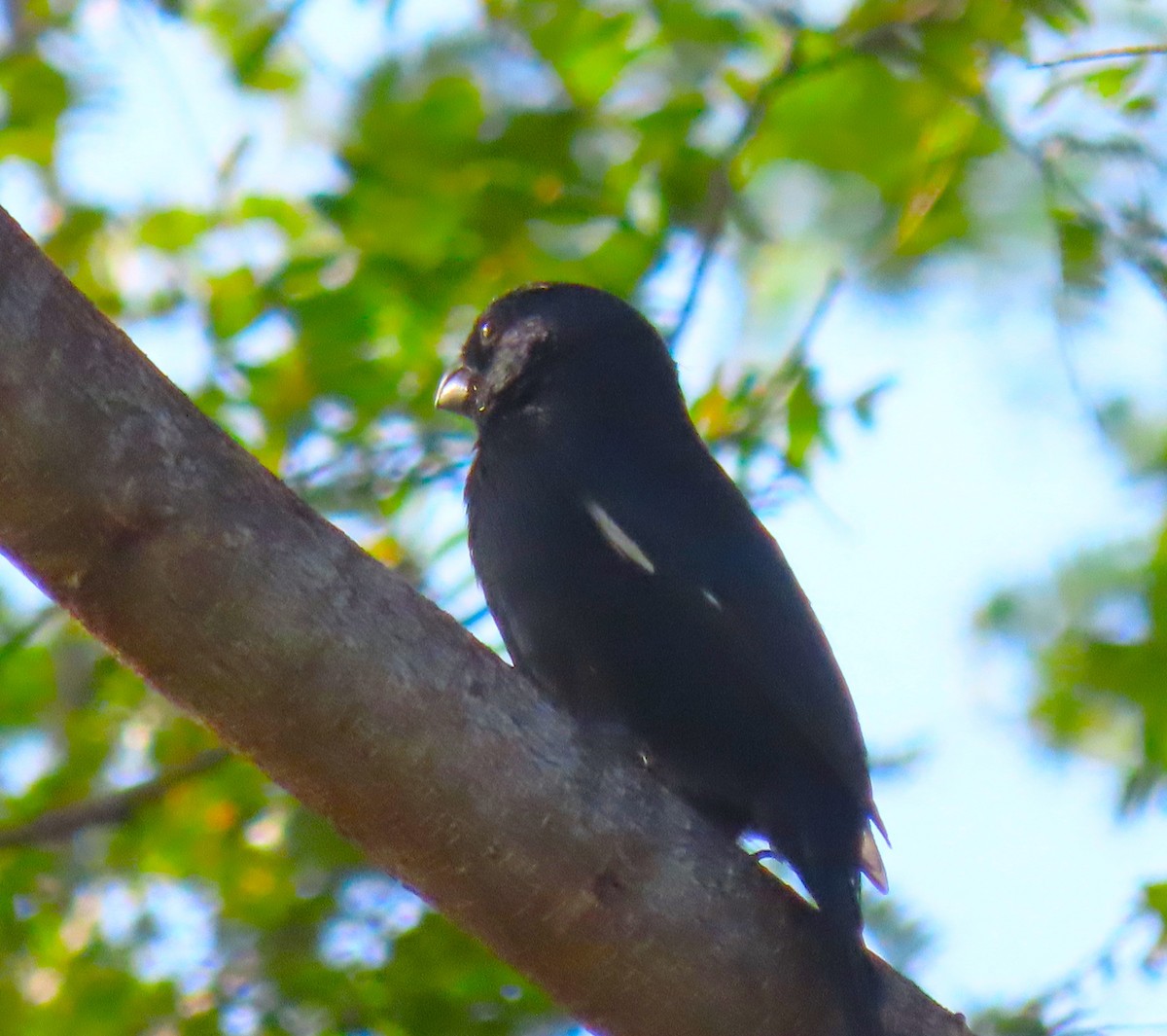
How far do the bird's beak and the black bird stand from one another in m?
0.33

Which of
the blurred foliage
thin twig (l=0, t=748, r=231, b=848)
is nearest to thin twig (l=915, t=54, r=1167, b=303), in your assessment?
the blurred foliage

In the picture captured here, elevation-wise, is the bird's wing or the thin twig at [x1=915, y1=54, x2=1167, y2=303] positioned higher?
the thin twig at [x1=915, y1=54, x2=1167, y2=303]

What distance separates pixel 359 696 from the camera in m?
2.30

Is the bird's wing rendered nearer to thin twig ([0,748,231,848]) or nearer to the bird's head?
the bird's head

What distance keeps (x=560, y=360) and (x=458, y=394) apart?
0.92ft

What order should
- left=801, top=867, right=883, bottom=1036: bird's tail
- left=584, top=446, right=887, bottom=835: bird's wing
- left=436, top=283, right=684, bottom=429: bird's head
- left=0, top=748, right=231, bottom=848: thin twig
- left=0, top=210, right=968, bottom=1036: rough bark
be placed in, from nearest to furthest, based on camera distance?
left=0, top=210, right=968, bottom=1036: rough bark → left=801, top=867, right=883, bottom=1036: bird's tail → left=584, top=446, right=887, bottom=835: bird's wing → left=436, top=283, right=684, bottom=429: bird's head → left=0, top=748, right=231, bottom=848: thin twig

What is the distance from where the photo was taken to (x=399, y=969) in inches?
132

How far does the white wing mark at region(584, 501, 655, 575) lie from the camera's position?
3.36 m

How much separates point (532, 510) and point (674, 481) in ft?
1.20

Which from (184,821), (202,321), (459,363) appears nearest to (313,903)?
(184,821)

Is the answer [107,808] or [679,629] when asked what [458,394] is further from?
[107,808]

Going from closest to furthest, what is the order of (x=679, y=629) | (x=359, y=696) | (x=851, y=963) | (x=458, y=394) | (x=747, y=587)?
(x=359, y=696) < (x=851, y=963) < (x=679, y=629) < (x=747, y=587) < (x=458, y=394)

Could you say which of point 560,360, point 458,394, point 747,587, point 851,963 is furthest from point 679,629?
point 458,394

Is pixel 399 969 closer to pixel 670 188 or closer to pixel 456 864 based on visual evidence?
pixel 456 864
